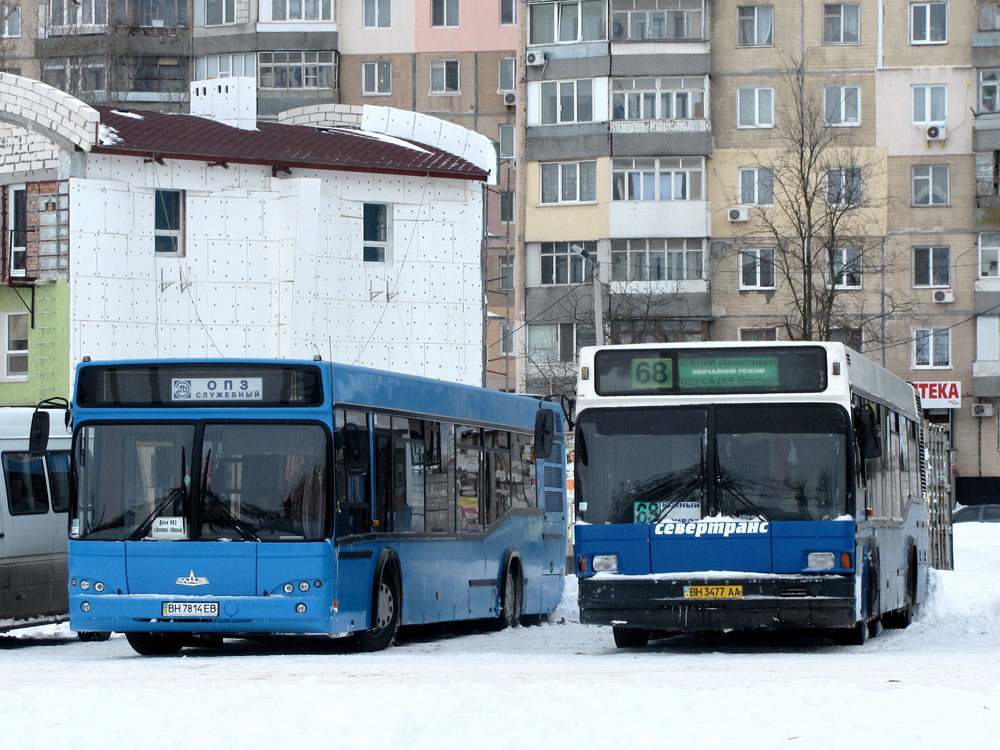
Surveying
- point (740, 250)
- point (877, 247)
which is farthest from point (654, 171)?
point (877, 247)

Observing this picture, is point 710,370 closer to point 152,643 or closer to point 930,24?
point 152,643

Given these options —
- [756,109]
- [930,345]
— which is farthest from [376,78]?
[930,345]

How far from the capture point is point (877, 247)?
196ft

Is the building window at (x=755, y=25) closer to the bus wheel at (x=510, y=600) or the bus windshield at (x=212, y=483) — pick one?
the bus wheel at (x=510, y=600)

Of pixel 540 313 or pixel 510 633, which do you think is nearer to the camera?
pixel 510 633

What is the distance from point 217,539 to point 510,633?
5.76 m

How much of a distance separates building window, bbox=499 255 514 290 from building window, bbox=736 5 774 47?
11470mm

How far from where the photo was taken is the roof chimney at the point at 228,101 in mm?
45066

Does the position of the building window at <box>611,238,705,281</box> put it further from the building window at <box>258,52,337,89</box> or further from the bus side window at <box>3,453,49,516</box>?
the bus side window at <box>3,453,49,516</box>

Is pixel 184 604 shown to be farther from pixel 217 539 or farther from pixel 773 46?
pixel 773 46

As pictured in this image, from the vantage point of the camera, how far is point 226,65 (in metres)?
69.8

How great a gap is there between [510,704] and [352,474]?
22.8 feet

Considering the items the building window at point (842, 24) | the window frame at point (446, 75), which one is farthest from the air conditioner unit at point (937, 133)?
the window frame at point (446, 75)

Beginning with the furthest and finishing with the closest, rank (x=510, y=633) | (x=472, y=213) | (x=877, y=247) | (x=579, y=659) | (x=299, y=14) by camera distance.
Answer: (x=299, y=14) < (x=877, y=247) < (x=472, y=213) < (x=510, y=633) < (x=579, y=659)
